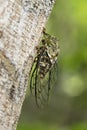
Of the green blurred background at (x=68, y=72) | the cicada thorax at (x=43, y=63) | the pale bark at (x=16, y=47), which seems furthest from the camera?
the green blurred background at (x=68, y=72)

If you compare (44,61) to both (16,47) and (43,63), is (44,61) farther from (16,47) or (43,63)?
(16,47)

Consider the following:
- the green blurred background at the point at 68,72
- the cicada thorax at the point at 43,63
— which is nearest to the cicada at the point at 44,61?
the cicada thorax at the point at 43,63

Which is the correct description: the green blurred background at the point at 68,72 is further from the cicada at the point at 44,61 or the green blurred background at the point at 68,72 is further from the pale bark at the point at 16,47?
the pale bark at the point at 16,47

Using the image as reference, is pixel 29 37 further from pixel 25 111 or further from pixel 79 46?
pixel 25 111

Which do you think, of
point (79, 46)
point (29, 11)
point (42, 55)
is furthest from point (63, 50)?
point (29, 11)

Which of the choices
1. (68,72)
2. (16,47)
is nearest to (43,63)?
(16,47)

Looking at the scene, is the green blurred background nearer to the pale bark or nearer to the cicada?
the cicada
